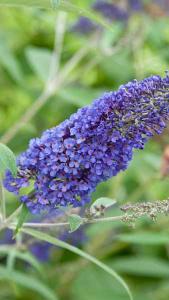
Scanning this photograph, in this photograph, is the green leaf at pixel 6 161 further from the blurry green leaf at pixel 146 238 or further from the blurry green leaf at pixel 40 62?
the blurry green leaf at pixel 40 62

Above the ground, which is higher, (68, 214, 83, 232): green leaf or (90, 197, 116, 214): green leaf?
(90, 197, 116, 214): green leaf

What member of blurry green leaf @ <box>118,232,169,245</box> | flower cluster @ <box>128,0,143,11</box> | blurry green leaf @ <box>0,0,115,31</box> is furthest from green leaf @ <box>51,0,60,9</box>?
flower cluster @ <box>128,0,143,11</box>

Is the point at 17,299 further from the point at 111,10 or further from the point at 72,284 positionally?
the point at 111,10

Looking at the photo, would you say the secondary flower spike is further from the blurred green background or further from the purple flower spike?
the purple flower spike

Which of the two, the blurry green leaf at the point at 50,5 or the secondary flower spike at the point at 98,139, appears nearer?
the secondary flower spike at the point at 98,139

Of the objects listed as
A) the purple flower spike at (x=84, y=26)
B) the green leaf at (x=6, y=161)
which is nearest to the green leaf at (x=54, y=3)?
the green leaf at (x=6, y=161)

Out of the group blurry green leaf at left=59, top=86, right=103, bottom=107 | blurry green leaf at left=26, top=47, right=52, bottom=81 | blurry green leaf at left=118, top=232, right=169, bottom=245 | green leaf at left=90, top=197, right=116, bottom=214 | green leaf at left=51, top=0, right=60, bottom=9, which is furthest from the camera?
blurry green leaf at left=26, top=47, right=52, bottom=81
